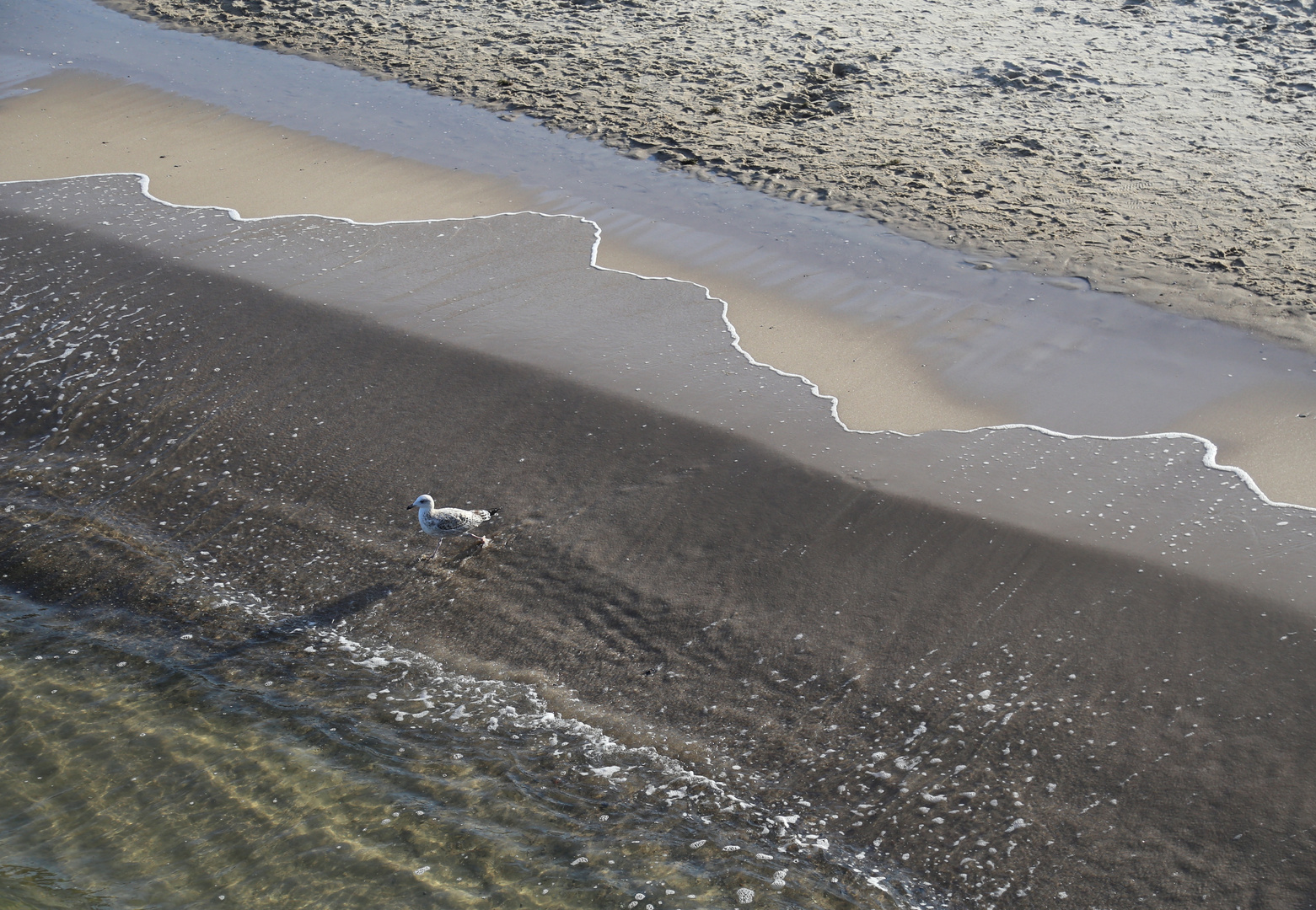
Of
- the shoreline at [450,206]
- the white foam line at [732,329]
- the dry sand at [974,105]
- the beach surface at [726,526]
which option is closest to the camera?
the beach surface at [726,526]

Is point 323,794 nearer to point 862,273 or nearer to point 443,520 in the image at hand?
point 443,520

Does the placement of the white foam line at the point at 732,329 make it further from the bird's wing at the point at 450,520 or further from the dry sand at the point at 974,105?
the bird's wing at the point at 450,520

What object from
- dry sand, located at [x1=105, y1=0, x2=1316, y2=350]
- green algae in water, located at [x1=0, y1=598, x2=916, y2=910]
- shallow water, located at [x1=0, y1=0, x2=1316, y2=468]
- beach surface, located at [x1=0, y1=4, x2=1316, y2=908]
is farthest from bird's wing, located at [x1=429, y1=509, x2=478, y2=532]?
dry sand, located at [x1=105, y1=0, x2=1316, y2=350]

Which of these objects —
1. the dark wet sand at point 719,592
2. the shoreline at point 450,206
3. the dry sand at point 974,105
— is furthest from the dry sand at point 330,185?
the dry sand at point 974,105

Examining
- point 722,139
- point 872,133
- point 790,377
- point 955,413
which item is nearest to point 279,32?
point 722,139

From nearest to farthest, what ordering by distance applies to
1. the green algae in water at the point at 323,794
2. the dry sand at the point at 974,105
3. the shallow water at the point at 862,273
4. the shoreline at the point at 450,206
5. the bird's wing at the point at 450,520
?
the green algae in water at the point at 323,794
the bird's wing at the point at 450,520
the shoreline at the point at 450,206
the shallow water at the point at 862,273
the dry sand at the point at 974,105

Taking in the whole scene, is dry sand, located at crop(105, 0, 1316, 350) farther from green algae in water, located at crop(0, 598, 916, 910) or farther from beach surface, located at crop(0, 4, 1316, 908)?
green algae in water, located at crop(0, 598, 916, 910)

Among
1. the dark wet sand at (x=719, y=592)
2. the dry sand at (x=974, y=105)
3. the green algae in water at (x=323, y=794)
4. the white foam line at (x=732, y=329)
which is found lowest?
the green algae in water at (x=323, y=794)
